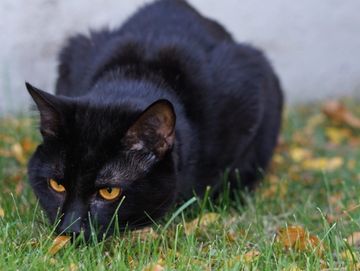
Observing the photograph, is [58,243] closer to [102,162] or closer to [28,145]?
[102,162]

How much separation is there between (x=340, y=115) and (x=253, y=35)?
2.49 ft

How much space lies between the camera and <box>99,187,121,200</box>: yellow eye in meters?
2.21

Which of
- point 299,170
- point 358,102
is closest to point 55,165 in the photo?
point 299,170

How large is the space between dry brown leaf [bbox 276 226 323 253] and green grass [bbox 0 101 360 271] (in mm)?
11

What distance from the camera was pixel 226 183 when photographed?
2.97 metres

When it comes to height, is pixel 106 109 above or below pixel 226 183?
above

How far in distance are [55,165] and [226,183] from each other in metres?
0.93

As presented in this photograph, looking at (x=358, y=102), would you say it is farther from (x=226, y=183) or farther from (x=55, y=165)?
(x=55, y=165)

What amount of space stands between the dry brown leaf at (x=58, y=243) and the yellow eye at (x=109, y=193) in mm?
172

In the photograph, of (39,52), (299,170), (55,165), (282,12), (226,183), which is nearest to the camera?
(55,165)

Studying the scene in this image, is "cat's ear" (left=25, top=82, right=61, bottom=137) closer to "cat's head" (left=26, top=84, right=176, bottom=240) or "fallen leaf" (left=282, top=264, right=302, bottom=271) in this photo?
"cat's head" (left=26, top=84, right=176, bottom=240)

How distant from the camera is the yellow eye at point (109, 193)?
86.9 inches

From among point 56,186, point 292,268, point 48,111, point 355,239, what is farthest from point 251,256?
point 48,111

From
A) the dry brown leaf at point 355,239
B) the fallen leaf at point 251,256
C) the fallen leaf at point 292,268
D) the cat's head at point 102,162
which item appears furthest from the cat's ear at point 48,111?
the dry brown leaf at point 355,239
